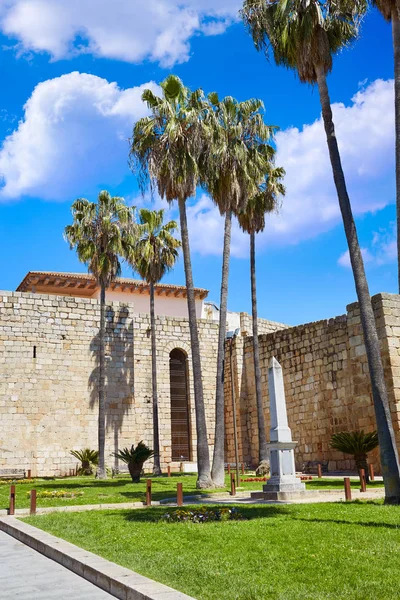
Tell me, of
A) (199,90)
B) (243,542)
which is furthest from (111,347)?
(243,542)

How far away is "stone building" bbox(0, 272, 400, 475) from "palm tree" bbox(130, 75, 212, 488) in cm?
521

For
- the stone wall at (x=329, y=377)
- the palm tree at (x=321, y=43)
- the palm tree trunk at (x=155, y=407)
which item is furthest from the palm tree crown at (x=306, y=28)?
the palm tree trunk at (x=155, y=407)

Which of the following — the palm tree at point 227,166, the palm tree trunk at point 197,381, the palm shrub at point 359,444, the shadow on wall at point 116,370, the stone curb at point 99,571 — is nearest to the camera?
the stone curb at point 99,571

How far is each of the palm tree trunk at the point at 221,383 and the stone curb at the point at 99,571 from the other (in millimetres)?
8985

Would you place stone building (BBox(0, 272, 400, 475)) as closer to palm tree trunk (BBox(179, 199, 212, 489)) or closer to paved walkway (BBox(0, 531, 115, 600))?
palm tree trunk (BBox(179, 199, 212, 489))

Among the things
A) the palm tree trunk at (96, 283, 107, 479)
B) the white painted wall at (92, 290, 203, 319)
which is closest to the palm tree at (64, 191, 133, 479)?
the palm tree trunk at (96, 283, 107, 479)

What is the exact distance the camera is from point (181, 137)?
18.2 m

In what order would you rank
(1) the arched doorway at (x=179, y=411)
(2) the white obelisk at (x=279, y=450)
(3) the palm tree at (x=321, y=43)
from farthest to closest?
(1) the arched doorway at (x=179, y=411) → (2) the white obelisk at (x=279, y=450) → (3) the palm tree at (x=321, y=43)

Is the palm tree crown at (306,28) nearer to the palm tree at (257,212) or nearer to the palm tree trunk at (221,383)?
the palm tree trunk at (221,383)

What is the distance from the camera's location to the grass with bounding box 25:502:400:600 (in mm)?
5129

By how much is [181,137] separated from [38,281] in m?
21.9

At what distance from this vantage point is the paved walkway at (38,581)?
18.4 ft

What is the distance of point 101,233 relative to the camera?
80.9 ft

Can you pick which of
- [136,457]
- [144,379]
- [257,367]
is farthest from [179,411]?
[136,457]
